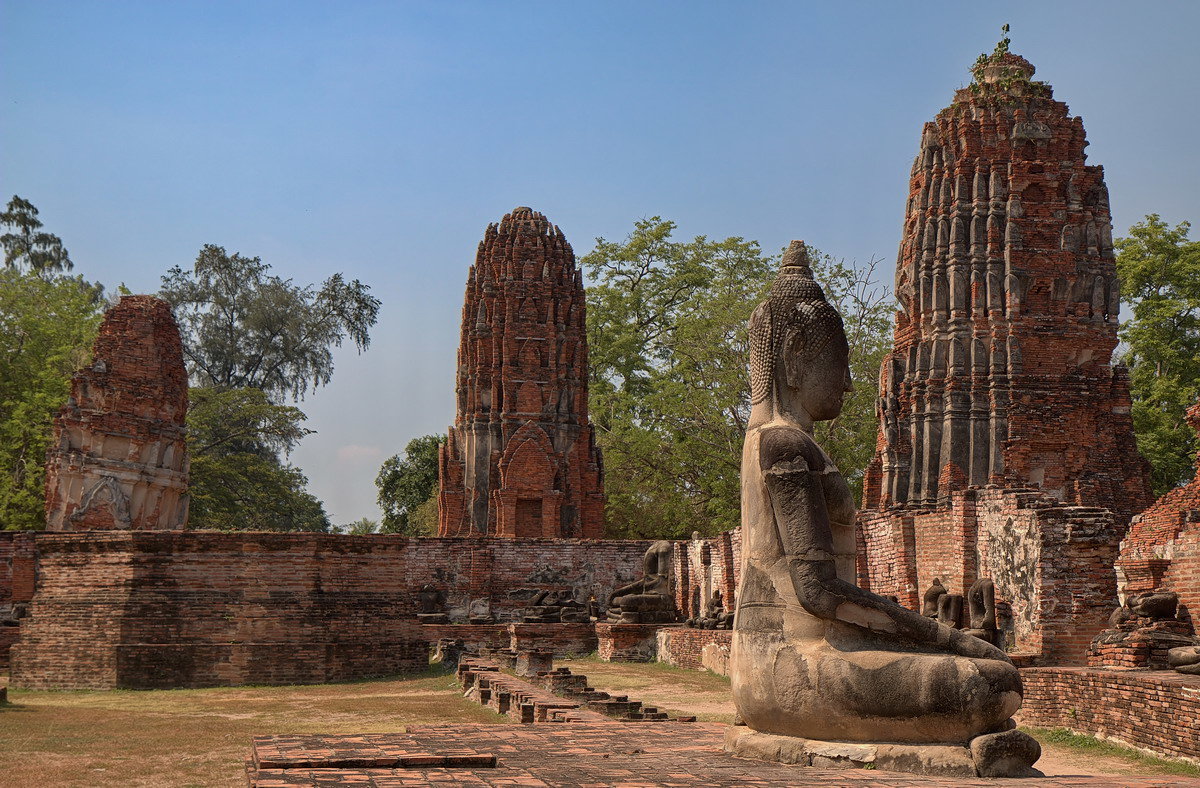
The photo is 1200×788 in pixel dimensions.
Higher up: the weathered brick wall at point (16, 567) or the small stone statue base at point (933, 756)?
the weathered brick wall at point (16, 567)

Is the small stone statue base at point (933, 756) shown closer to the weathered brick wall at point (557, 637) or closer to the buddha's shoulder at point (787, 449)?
the buddha's shoulder at point (787, 449)

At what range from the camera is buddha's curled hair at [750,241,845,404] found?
663 cm

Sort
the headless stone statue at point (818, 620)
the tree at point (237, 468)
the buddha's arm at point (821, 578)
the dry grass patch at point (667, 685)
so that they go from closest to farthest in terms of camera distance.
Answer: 1. the headless stone statue at point (818, 620)
2. the buddha's arm at point (821, 578)
3. the dry grass patch at point (667, 685)
4. the tree at point (237, 468)

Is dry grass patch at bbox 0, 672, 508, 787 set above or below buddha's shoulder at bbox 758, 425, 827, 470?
below

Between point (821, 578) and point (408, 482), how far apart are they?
142 feet

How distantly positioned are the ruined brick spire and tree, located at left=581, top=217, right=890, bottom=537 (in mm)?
4810

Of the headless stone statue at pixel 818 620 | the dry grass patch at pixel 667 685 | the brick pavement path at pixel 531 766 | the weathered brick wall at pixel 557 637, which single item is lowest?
→ the dry grass patch at pixel 667 685

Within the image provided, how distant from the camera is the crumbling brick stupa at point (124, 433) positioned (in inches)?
959

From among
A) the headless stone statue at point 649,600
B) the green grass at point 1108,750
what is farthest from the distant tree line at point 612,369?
the green grass at point 1108,750

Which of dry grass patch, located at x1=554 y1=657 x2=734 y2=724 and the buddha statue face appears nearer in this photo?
the buddha statue face

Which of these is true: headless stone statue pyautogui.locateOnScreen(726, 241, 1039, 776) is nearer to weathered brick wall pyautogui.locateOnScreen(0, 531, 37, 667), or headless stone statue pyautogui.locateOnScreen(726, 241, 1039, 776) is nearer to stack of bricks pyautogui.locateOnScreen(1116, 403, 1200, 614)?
stack of bricks pyautogui.locateOnScreen(1116, 403, 1200, 614)

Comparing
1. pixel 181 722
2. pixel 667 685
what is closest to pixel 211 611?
pixel 181 722

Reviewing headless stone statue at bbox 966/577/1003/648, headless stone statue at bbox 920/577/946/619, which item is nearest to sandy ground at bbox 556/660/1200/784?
headless stone statue at bbox 920/577/946/619

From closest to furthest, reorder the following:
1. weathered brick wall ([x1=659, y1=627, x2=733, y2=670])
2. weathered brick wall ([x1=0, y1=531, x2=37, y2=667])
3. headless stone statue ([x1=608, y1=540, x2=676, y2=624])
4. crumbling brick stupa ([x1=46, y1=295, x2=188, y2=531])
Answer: weathered brick wall ([x1=659, y1=627, x2=733, y2=670])
weathered brick wall ([x1=0, y1=531, x2=37, y2=667])
headless stone statue ([x1=608, y1=540, x2=676, y2=624])
crumbling brick stupa ([x1=46, y1=295, x2=188, y2=531])
